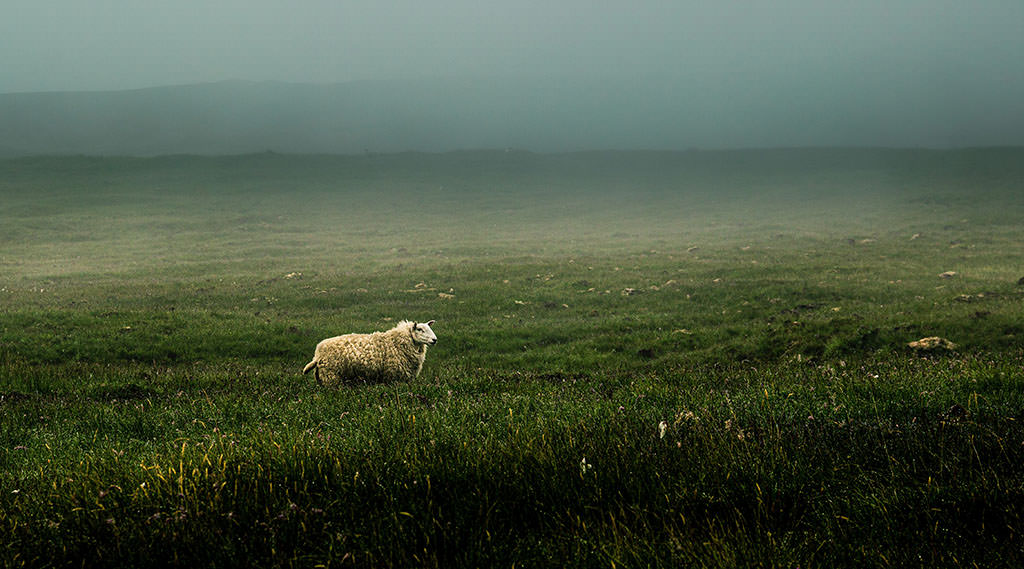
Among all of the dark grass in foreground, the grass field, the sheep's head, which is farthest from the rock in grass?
the sheep's head

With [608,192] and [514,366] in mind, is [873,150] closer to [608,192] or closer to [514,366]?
[608,192]

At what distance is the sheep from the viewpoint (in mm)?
12945

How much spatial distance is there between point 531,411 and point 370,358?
659 cm

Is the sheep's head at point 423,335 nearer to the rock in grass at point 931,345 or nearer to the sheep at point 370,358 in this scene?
the sheep at point 370,358

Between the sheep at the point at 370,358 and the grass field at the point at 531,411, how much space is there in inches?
24.4

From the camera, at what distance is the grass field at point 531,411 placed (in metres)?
3.50

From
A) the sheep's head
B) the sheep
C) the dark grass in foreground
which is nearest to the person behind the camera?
the dark grass in foreground

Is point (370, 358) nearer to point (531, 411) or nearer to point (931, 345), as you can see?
point (531, 411)

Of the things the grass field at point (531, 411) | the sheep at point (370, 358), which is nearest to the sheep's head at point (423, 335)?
the sheep at point (370, 358)

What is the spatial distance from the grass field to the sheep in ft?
2.04

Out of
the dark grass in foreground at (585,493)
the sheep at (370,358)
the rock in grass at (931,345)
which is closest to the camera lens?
the dark grass in foreground at (585,493)

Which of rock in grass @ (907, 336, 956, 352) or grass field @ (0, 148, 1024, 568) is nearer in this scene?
grass field @ (0, 148, 1024, 568)

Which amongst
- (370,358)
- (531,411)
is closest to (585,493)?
(531,411)

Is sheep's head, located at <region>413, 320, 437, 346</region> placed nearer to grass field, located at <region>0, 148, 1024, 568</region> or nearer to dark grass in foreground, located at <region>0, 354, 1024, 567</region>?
grass field, located at <region>0, 148, 1024, 568</region>
